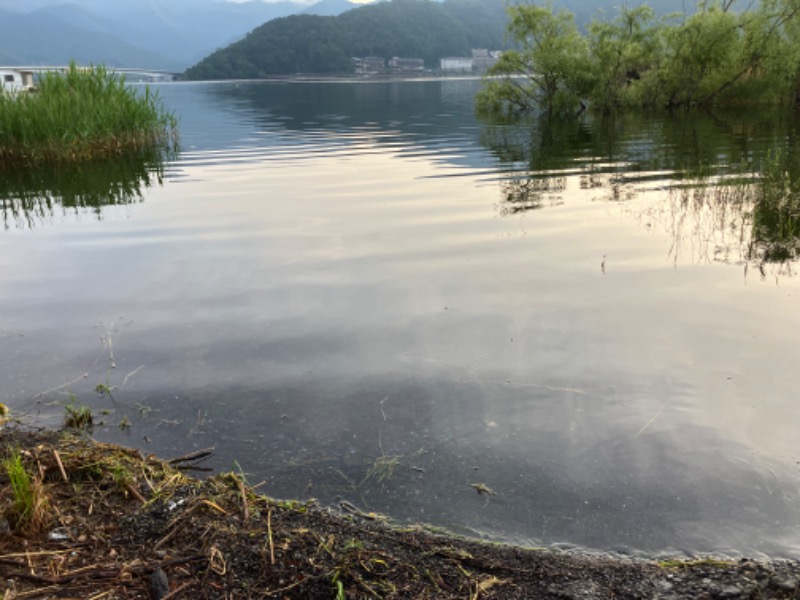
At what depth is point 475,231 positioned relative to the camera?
14.8 meters

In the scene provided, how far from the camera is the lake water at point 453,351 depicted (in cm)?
543

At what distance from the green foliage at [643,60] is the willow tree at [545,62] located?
0.08 metres

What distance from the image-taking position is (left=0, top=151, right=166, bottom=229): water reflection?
18.5 m

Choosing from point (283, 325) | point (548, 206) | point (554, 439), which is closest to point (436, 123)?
point (548, 206)

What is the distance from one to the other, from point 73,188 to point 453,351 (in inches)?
744

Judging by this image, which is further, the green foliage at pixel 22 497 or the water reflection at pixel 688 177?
the water reflection at pixel 688 177

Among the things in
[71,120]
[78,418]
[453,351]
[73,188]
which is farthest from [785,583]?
[71,120]

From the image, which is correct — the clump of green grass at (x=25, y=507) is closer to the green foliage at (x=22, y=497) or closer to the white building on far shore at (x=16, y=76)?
the green foliage at (x=22, y=497)

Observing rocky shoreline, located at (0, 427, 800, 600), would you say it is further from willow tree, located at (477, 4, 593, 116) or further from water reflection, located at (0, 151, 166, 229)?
willow tree, located at (477, 4, 593, 116)

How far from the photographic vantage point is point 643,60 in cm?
5738

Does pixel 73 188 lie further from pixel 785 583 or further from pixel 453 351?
pixel 785 583

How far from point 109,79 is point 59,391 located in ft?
82.7

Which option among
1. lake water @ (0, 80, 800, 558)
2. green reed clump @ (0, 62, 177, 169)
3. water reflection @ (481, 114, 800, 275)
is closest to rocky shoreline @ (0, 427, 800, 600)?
lake water @ (0, 80, 800, 558)

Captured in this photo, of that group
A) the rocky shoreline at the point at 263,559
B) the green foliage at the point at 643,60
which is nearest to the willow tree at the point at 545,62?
the green foliage at the point at 643,60
